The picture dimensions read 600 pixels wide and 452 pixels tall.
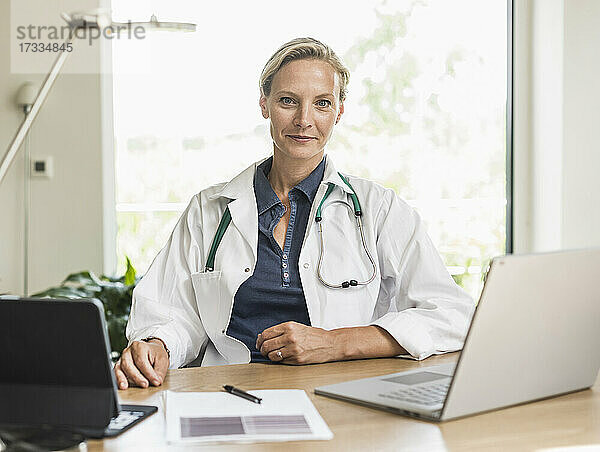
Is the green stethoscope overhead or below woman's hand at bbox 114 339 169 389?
overhead

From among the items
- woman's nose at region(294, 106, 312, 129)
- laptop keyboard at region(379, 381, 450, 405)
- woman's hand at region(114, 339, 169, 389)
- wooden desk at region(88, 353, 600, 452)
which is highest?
woman's nose at region(294, 106, 312, 129)

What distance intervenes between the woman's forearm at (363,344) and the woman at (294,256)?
0.03 m

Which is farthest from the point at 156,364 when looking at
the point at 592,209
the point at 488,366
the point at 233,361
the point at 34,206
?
the point at 592,209

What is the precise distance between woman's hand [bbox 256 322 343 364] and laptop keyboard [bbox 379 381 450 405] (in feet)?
1.01

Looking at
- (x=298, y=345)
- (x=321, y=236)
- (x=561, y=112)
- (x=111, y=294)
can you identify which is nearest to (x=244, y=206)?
(x=321, y=236)

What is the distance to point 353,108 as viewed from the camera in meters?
3.89

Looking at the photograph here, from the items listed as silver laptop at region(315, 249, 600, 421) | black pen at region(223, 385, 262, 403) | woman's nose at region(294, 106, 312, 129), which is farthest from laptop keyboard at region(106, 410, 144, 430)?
A: woman's nose at region(294, 106, 312, 129)

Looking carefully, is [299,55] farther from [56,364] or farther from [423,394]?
[56,364]

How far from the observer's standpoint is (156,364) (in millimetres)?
1429

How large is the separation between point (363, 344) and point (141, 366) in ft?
1.53

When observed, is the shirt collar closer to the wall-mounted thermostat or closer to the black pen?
the black pen

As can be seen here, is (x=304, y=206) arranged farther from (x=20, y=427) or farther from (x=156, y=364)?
(x=20, y=427)

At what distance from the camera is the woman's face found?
6.39 ft

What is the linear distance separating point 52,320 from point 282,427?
35 centimetres
